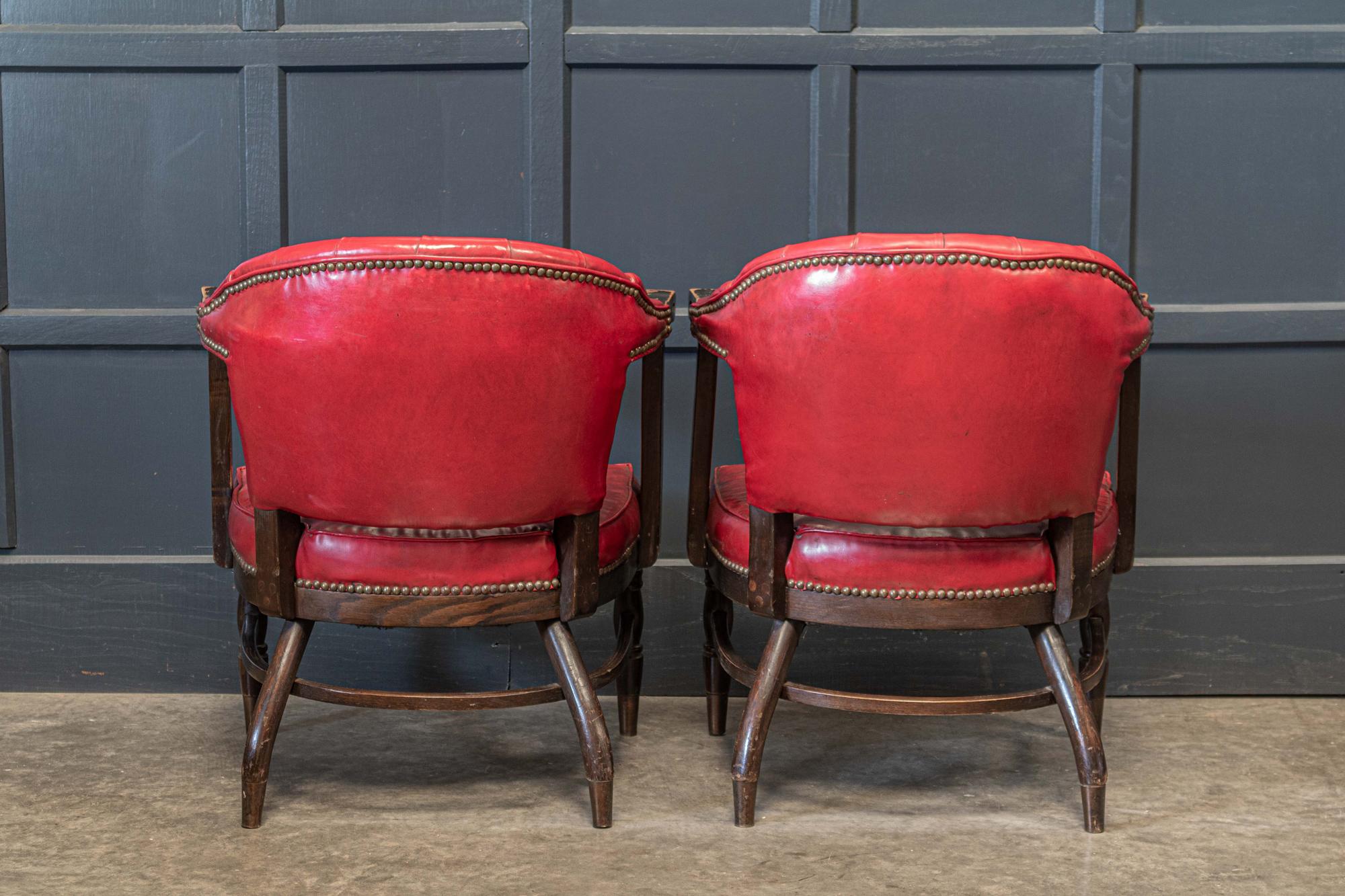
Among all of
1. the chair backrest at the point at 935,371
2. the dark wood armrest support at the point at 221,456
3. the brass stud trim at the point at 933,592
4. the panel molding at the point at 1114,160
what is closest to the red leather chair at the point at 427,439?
the dark wood armrest support at the point at 221,456

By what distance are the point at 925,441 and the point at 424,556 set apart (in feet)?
2.54

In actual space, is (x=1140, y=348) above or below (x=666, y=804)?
above

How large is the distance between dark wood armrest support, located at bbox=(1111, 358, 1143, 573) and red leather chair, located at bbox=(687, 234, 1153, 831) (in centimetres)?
15

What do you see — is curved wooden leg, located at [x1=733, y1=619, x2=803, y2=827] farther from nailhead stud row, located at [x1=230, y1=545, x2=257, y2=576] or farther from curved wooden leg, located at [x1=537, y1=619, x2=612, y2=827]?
nailhead stud row, located at [x1=230, y1=545, x2=257, y2=576]

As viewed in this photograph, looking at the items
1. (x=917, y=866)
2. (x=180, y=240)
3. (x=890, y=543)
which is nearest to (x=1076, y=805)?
(x=917, y=866)

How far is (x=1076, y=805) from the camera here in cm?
195

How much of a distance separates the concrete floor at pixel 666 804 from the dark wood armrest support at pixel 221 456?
1.33 ft

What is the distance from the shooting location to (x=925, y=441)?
1.67 meters

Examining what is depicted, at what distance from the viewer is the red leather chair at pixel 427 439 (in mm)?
1623

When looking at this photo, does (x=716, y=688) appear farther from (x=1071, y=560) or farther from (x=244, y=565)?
(x=244, y=565)

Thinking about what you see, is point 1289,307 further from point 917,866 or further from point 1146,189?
Answer: point 917,866

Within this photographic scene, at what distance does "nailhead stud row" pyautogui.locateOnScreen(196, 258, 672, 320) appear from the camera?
5.26ft

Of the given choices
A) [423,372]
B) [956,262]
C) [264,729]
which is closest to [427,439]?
[423,372]

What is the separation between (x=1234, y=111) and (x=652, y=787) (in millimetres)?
1886
